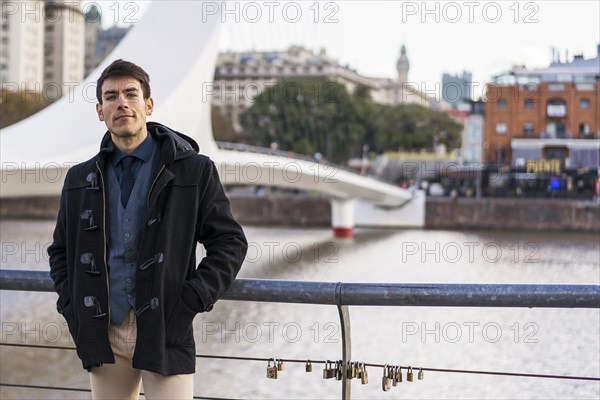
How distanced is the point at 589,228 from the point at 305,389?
19.2 meters

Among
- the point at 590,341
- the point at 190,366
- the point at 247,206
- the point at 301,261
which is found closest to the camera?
the point at 190,366

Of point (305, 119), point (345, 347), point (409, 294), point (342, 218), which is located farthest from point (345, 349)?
point (305, 119)

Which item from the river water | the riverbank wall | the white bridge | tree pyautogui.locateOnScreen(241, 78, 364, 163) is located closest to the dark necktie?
the river water

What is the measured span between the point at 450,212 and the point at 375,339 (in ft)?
59.8

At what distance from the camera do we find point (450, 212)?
1027 inches

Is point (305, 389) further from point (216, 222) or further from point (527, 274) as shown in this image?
point (527, 274)

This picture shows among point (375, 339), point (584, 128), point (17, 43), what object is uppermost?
point (17, 43)

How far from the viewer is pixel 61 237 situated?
1716mm

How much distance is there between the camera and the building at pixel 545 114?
28.4 meters

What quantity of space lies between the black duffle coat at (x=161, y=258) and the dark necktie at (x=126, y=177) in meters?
0.03

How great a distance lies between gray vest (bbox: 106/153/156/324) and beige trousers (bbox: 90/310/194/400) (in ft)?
0.07

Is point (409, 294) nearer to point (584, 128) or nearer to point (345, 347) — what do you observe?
point (345, 347)

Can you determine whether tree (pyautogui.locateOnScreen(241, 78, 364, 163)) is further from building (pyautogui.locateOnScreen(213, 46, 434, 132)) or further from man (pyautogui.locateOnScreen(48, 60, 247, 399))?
man (pyautogui.locateOnScreen(48, 60, 247, 399))

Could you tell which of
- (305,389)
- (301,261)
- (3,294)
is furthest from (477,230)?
(305,389)
